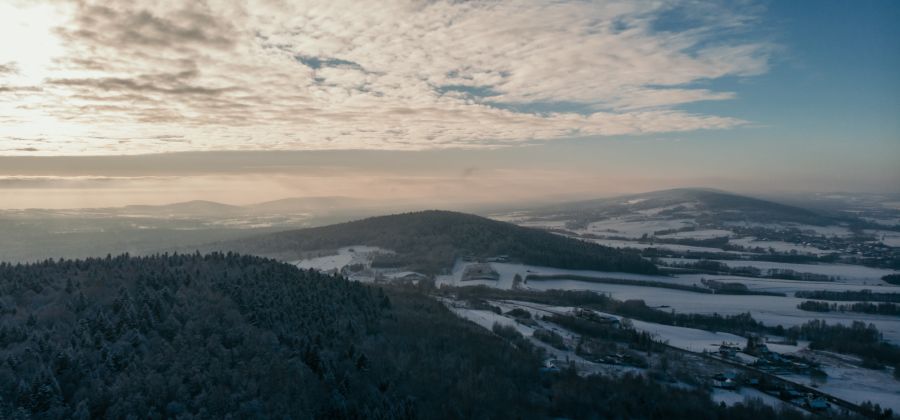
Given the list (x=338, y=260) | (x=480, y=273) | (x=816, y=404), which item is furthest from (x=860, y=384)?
(x=338, y=260)

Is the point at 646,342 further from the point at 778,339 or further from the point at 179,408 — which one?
the point at 179,408

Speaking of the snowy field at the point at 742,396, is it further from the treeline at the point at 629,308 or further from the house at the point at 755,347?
the treeline at the point at 629,308

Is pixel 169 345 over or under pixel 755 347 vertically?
over

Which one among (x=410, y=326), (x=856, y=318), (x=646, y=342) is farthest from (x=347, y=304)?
(x=856, y=318)

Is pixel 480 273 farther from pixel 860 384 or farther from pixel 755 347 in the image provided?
pixel 860 384

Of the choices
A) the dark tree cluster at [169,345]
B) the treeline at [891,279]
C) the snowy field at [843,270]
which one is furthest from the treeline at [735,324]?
the snowy field at [843,270]

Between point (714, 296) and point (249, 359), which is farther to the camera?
point (714, 296)
